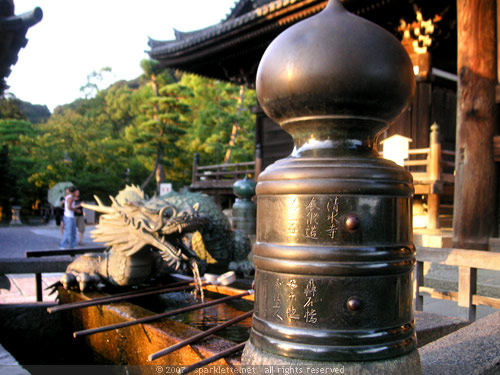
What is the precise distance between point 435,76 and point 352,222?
8102mm

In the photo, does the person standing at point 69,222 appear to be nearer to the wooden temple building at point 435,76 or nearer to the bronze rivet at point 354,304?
the wooden temple building at point 435,76

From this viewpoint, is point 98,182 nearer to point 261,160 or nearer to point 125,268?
point 261,160

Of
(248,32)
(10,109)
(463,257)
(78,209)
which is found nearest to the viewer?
(463,257)

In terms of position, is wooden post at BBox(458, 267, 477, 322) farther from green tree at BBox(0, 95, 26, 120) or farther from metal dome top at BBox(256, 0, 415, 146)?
green tree at BBox(0, 95, 26, 120)

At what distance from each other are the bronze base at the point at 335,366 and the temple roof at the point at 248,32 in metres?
6.52

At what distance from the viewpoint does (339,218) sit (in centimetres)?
115

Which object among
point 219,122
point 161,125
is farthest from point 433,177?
point 219,122

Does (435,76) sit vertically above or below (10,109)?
below

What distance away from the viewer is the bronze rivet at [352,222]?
113 cm

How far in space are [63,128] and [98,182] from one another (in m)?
3.74

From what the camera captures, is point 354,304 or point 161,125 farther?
point 161,125

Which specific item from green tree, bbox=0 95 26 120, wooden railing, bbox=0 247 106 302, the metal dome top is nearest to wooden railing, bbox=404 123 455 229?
wooden railing, bbox=0 247 106 302

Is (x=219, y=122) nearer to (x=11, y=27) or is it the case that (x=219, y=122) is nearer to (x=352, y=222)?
(x=11, y=27)

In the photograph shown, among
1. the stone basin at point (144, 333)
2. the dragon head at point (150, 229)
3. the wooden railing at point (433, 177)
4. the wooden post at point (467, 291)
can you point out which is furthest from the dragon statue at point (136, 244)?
the wooden railing at point (433, 177)
